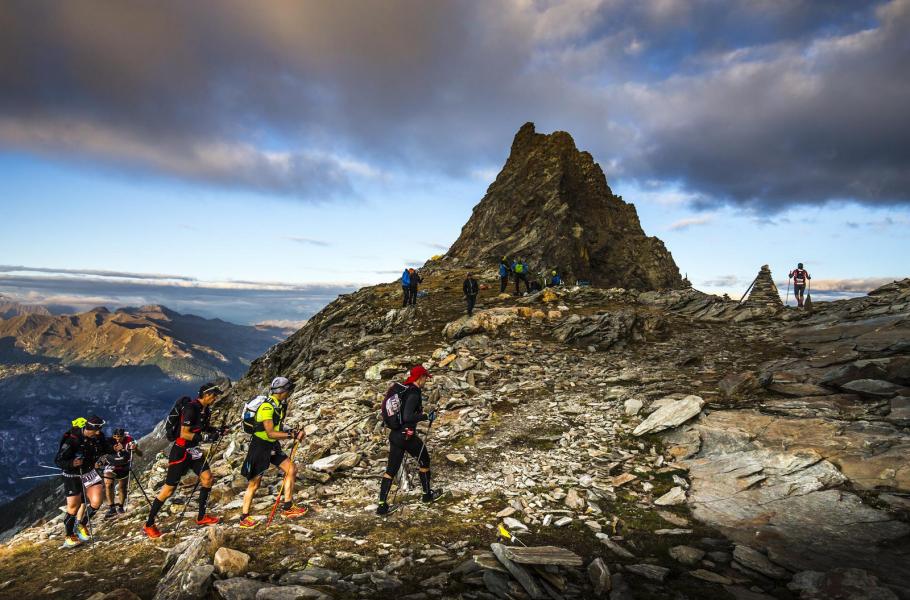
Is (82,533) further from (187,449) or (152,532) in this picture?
(187,449)

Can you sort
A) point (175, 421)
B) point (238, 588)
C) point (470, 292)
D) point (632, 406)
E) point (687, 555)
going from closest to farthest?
point (238, 588), point (687, 555), point (175, 421), point (632, 406), point (470, 292)

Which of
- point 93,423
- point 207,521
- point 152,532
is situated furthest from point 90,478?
point 207,521

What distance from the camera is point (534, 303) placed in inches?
1287

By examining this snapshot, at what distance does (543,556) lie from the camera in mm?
7145

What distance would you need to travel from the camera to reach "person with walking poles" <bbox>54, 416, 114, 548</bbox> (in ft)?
35.3

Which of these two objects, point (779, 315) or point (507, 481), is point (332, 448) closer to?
point (507, 481)

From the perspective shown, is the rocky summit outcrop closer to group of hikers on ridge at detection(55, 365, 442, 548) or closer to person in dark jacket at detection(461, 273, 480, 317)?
person in dark jacket at detection(461, 273, 480, 317)

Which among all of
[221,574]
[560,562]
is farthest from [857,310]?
[221,574]

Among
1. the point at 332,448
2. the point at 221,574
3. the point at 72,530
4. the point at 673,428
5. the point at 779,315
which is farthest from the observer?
the point at 779,315

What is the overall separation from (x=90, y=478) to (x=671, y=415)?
16.7 metres

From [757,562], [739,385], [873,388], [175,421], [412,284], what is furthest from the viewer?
[412,284]

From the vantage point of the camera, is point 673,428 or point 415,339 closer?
point 673,428

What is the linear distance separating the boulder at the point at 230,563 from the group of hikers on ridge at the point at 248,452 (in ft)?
7.70

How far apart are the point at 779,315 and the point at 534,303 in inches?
612
